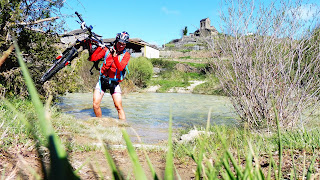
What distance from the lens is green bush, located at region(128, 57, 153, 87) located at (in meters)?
21.6

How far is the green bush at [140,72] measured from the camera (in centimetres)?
2164

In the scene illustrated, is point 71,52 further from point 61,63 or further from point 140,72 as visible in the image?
point 140,72

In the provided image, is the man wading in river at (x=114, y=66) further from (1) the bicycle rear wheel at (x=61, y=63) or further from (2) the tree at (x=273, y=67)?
(2) the tree at (x=273, y=67)

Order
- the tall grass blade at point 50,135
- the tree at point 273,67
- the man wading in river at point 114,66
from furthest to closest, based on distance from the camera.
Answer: the man wading in river at point 114,66, the tree at point 273,67, the tall grass blade at point 50,135

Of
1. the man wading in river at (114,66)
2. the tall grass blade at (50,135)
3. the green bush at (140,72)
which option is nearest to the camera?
the tall grass blade at (50,135)

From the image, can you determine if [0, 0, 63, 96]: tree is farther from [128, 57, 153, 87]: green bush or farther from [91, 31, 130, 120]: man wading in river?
[128, 57, 153, 87]: green bush

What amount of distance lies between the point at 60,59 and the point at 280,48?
434cm

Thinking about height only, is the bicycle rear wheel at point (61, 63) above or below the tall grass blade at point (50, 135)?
above

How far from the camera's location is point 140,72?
22.1m

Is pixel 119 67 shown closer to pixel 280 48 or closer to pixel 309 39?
pixel 280 48

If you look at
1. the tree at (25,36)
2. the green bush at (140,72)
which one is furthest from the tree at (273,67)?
the green bush at (140,72)

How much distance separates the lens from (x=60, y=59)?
558cm

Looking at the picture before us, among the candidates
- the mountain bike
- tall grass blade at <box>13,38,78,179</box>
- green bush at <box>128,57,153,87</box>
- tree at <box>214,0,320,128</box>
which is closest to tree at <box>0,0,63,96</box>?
the mountain bike

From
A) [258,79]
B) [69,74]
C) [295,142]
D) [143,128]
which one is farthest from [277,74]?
[69,74]
